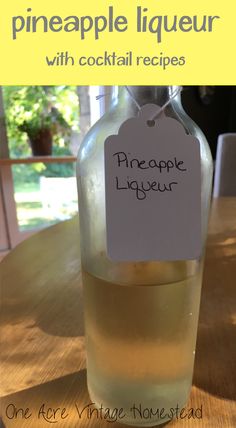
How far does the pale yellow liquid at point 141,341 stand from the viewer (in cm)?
35

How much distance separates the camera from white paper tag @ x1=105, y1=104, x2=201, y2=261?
0.31 metres

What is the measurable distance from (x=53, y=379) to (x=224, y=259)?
15.8 inches

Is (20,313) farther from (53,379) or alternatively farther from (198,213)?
(198,213)

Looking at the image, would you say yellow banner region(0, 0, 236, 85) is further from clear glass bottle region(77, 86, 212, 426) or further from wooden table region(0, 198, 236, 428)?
wooden table region(0, 198, 236, 428)

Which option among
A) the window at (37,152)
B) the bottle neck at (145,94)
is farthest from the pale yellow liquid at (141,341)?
the window at (37,152)

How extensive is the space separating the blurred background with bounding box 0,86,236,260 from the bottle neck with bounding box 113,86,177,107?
5.81ft

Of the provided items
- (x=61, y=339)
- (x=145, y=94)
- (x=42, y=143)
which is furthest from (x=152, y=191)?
(x=42, y=143)

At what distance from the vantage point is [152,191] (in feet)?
1.06

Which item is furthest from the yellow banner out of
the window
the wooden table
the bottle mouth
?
the window

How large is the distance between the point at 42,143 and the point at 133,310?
6.38 feet

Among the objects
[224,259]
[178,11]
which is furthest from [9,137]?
[178,11]

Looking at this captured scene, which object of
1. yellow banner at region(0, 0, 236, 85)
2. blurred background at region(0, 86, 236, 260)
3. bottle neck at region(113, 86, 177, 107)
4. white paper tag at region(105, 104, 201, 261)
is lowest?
blurred background at region(0, 86, 236, 260)

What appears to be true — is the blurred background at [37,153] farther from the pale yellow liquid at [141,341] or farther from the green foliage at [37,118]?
the pale yellow liquid at [141,341]

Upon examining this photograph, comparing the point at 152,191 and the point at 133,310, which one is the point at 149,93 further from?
the point at 133,310
